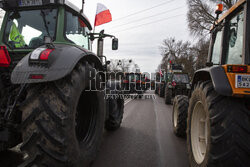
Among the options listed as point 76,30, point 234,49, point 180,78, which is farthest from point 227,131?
point 180,78

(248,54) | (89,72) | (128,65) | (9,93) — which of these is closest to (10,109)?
(9,93)

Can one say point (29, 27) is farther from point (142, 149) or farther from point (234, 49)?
point (234, 49)

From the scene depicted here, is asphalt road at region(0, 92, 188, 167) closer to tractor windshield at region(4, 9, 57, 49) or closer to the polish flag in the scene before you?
tractor windshield at region(4, 9, 57, 49)

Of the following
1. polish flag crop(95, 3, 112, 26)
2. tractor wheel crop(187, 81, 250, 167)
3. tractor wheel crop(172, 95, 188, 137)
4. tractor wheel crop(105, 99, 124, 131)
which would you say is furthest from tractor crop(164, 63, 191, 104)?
tractor wheel crop(187, 81, 250, 167)

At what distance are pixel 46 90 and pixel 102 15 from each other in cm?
352

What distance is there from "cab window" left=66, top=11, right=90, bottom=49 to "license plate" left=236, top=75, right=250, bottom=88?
2.34m

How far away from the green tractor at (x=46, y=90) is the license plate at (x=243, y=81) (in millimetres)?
1707

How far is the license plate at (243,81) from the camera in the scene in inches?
73.9

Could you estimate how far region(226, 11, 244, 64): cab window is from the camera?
240 centimetres

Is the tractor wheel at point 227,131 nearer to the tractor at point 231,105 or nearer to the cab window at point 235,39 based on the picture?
the tractor at point 231,105

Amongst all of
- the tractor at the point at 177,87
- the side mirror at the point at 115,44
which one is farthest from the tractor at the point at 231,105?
the tractor at the point at 177,87

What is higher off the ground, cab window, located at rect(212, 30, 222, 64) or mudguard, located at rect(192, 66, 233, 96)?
cab window, located at rect(212, 30, 222, 64)

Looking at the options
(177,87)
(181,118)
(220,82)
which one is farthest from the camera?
(177,87)

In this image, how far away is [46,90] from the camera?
179cm
